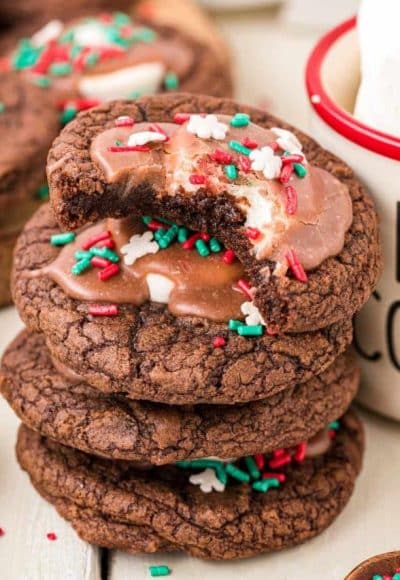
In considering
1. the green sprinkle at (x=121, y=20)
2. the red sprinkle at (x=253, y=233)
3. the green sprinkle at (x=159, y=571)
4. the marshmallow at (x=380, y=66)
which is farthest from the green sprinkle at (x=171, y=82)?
the green sprinkle at (x=159, y=571)

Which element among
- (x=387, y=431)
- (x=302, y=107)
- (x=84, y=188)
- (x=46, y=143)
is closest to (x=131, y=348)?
(x=84, y=188)

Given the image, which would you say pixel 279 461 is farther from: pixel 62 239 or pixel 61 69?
pixel 61 69

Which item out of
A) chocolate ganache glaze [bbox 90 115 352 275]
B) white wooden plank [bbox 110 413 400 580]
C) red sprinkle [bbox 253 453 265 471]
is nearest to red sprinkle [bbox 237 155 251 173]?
chocolate ganache glaze [bbox 90 115 352 275]

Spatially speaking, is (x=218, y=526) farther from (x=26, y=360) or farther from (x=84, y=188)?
(x=84, y=188)

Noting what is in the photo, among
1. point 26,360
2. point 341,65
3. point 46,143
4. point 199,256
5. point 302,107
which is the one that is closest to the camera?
point 199,256

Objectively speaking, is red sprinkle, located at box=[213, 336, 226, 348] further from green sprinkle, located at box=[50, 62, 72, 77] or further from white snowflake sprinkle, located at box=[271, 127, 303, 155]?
green sprinkle, located at box=[50, 62, 72, 77]

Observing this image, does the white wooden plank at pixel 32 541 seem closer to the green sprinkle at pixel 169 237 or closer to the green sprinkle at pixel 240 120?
the green sprinkle at pixel 169 237
